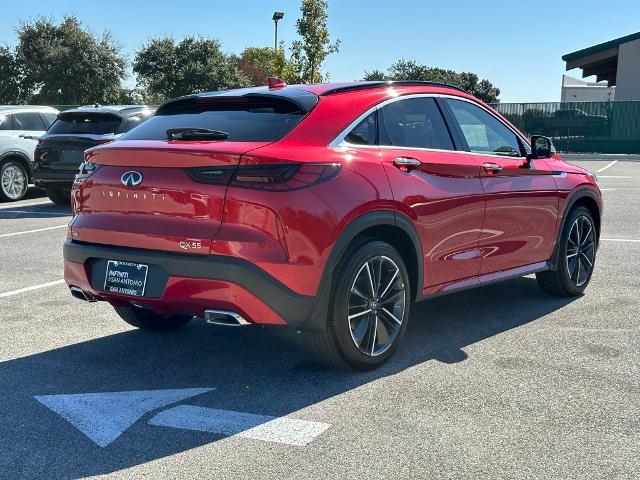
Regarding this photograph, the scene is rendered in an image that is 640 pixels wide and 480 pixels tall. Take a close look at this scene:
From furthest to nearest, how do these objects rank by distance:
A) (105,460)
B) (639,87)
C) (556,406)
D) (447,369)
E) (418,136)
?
(639,87), (418,136), (447,369), (556,406), (105,460)

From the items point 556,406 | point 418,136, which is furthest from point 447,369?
point 418,136

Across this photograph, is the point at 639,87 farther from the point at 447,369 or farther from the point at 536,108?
the point at 447,369

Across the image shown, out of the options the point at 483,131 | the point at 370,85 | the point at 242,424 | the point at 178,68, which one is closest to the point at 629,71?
the point at 178,68

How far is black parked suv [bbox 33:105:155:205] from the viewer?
11984 mm

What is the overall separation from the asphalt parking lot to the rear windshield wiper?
1371 mm

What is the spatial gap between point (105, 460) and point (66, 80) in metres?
39.8

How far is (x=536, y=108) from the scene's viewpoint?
32.8 m

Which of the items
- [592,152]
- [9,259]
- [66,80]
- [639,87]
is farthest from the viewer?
[66,80]

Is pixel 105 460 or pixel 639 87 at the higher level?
pixel 639 87

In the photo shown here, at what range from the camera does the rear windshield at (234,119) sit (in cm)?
418

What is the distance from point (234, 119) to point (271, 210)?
31.2 inches

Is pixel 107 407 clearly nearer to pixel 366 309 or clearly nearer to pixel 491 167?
pixel 366 309

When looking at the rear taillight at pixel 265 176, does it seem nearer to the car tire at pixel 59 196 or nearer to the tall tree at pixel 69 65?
the car tire at pixel 59 196

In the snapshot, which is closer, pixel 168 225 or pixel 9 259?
pixel 168 225
